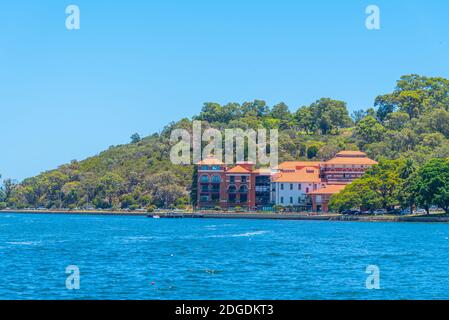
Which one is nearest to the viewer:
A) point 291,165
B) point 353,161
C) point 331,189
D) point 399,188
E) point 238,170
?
point 399,188

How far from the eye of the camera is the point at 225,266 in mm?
52000

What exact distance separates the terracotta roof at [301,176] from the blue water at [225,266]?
199 feet

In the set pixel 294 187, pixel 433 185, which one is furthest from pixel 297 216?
pixel 433 185

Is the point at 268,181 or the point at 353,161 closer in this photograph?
the point at 353,161

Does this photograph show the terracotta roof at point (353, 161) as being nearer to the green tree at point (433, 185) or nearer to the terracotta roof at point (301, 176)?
the terracotta roof at point (301, 176)

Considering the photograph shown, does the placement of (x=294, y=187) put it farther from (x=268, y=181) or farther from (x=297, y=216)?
(x=297, y=216)

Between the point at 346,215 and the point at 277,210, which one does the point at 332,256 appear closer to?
the point at 346,215

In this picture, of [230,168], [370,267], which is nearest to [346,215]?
[230,168]

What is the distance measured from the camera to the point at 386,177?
123000mm

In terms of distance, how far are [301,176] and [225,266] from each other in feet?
313

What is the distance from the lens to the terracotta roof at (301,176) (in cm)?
14475

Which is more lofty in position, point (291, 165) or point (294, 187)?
point (291, 165)

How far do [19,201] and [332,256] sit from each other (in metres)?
145

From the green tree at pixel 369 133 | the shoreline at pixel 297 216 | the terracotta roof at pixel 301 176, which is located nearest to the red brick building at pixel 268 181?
the terracotta roof at pixel 301 176
